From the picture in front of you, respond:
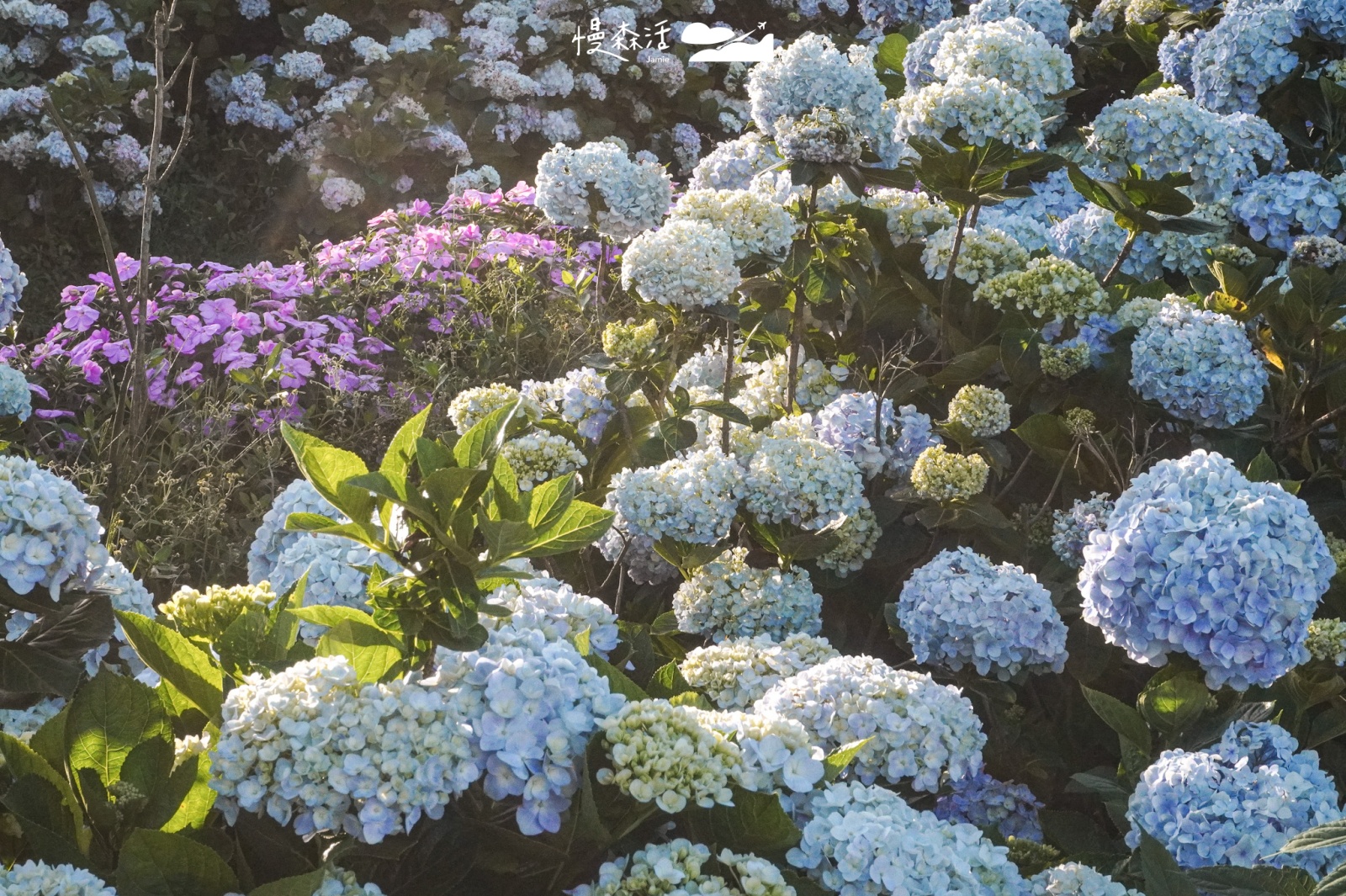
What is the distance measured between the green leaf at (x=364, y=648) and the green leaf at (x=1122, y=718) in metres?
1.03

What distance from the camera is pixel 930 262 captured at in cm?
269

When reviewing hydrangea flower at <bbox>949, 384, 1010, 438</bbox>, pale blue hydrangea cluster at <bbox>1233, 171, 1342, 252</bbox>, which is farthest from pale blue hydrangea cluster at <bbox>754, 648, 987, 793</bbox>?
pale blue hydrangea cluster at <bbox>1233, 171, 1342, 252</bbox>

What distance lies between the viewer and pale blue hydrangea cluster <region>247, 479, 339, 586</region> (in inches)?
67.4

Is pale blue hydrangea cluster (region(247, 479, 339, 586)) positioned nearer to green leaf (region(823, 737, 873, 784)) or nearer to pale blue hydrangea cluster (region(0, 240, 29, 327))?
Result: pale blue hydrangea cluster (region(0, 240, 29, 327))

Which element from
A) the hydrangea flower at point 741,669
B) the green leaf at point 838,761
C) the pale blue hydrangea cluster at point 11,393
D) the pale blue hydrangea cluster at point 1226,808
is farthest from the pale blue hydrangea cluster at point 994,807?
the pale blue hydrangea cluster at point 11,393

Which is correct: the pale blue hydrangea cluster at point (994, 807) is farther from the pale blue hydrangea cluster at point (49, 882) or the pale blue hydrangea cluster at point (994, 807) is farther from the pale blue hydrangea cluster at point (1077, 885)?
the pale blue hydrangea cluster at point (49, 882)

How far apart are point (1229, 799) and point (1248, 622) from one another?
23cm

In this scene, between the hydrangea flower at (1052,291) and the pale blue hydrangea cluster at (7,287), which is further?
the hydrangea flower at (1052,291)

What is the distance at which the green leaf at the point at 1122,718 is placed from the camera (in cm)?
175

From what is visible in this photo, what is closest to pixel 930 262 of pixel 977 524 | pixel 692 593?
pixel 977 524

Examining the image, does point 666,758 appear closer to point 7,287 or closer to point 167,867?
point 167,867

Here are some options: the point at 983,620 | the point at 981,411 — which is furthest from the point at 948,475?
the point at 983,620

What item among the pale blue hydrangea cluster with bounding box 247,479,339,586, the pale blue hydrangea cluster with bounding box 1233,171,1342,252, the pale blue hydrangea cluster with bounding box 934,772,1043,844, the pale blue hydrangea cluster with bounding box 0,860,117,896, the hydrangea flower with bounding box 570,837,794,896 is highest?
the pale blue hydrangea cluster with bounding box 0,860,117,896

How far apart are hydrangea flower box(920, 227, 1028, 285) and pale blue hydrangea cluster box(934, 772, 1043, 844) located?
45.7 inches
